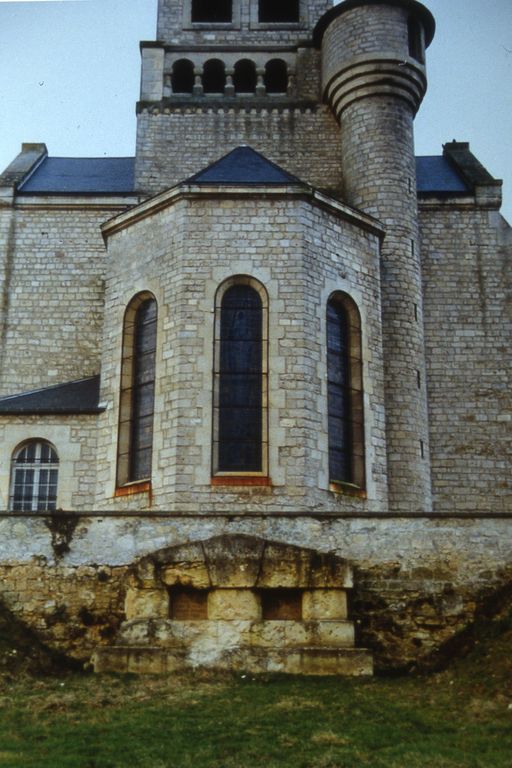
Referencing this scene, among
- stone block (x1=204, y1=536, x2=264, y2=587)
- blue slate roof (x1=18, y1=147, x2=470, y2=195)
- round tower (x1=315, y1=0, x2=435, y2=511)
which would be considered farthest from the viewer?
blue slate roof (x1=18, y1=147, x2=470, y2=195)

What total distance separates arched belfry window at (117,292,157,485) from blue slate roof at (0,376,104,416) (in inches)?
36.3

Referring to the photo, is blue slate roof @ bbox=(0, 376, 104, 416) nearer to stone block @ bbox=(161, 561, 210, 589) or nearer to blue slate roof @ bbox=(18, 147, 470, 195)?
stone block @ bbox=(161, 561, 210, 589)

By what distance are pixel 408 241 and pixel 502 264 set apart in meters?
3.91

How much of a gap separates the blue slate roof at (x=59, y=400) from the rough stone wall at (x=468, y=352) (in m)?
8.73

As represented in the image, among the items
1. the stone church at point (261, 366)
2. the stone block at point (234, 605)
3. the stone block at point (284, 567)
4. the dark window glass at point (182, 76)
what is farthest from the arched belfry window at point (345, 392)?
the dark window glass at point (182, 76)

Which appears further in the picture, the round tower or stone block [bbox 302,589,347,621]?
the round tower

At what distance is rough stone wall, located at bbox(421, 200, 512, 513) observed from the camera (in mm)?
24828

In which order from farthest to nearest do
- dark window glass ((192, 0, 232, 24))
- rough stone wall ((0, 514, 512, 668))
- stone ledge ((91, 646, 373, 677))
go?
1. dark window glass ((192, 0, 232, 24))
2. rough stone wall ((0, 514, 512, 668))
3. stone ledge ((91, 646, 373, 677))

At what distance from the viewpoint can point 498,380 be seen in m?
25.6

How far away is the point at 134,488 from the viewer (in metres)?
18.9

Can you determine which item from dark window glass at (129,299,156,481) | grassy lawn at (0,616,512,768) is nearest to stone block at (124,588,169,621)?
grassy lawn at (0,616,512,768)

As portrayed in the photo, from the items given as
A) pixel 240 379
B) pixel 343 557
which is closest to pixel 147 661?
pixel 343 557

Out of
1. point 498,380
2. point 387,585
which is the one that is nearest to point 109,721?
point 387,585

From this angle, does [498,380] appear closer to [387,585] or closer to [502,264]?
[502,264]
